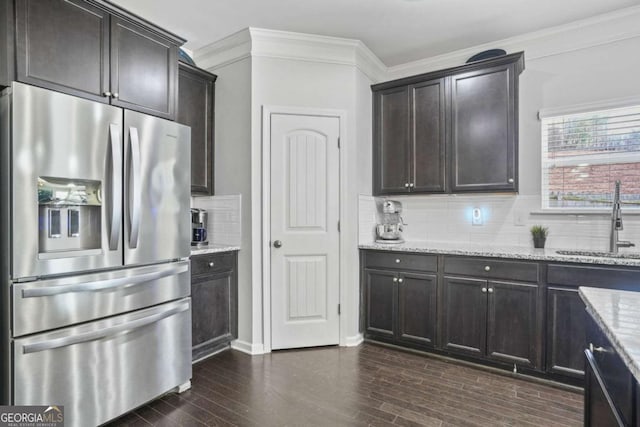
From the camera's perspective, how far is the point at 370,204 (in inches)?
143

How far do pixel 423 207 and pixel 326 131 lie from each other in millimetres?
1322

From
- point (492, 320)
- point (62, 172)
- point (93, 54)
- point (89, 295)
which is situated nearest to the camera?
point (62, 172)

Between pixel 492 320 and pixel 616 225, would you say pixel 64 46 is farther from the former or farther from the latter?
pixel 616 225

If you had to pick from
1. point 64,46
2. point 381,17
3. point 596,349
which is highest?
point 381,17

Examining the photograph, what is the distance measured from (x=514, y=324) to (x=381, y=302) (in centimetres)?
109

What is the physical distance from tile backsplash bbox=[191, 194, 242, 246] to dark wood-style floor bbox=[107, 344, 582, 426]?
1.06 meters

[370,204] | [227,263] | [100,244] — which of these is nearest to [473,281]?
[370,204]

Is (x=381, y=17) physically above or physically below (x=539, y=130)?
above

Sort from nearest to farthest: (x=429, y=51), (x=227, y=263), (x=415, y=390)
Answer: (x=415, y=390), (x=227, y=263), (x=429, y=51)

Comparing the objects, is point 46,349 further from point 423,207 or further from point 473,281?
point 423,207

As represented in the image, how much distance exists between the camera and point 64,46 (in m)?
1.88

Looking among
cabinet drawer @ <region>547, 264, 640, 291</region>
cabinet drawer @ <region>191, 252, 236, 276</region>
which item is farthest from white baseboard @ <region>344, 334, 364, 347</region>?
cabinet drawer @ <region>547, 264, 640, 291</region>

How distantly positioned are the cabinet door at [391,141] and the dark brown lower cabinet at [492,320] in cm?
109

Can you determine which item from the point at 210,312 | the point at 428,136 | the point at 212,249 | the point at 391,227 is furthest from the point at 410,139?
the point at 210,312
